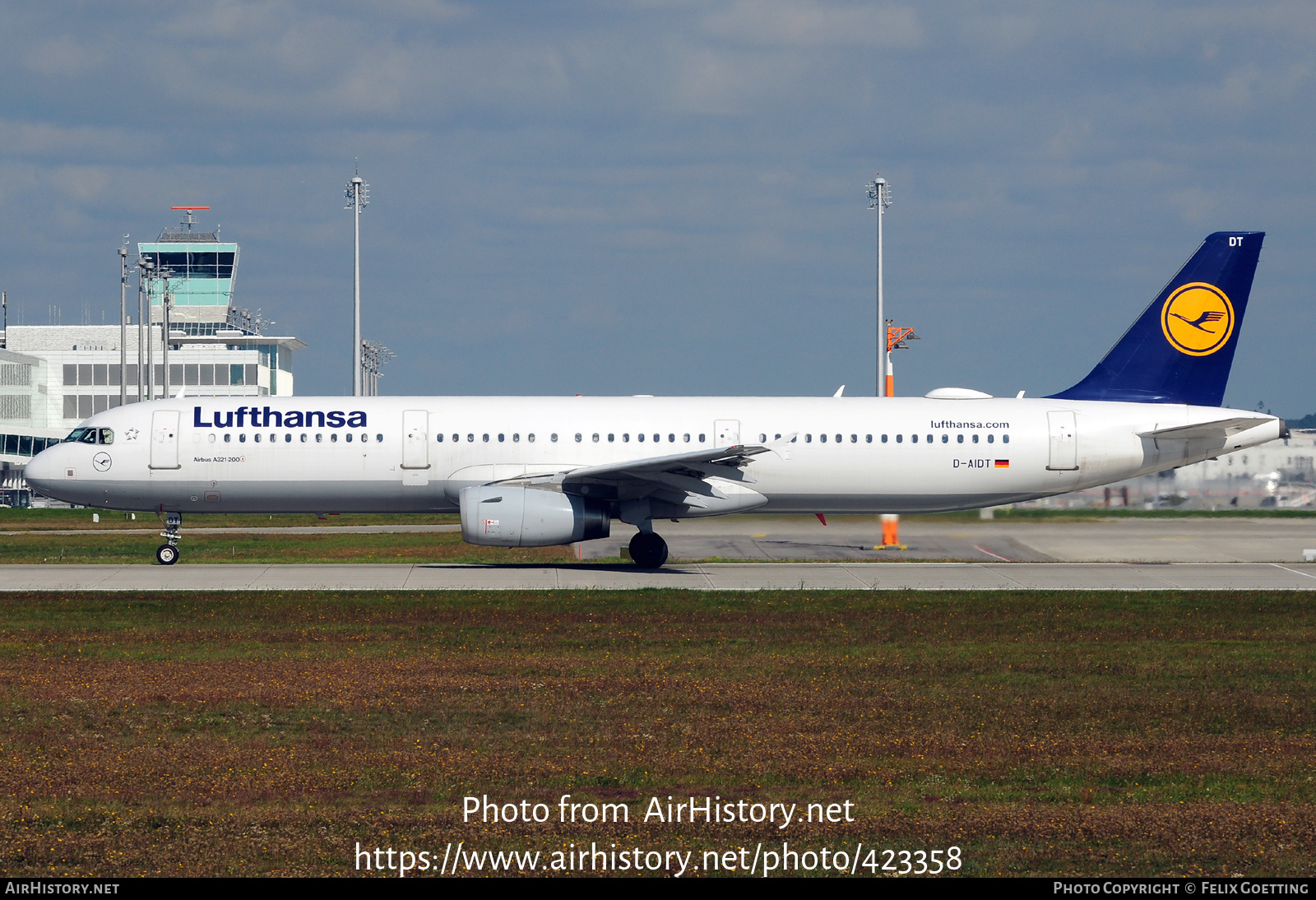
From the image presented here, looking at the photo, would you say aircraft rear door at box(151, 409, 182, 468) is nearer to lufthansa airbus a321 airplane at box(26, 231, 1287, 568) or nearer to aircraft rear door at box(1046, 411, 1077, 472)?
lufthansa airbus a321 airplane at box(26, 231, 1287, 568)

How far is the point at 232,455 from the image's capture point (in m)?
27.5

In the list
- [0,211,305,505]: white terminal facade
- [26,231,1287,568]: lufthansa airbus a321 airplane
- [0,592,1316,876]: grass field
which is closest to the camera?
[0,592,1316,876]: grass field

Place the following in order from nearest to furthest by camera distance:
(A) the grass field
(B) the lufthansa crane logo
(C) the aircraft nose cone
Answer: (A) the grass field, (C) the aircraft nose cone, (B) the lufthansa crane logo

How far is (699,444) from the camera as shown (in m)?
28.2

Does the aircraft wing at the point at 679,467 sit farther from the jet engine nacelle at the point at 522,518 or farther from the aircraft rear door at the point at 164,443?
the aircraft rear door at the point at 164,443

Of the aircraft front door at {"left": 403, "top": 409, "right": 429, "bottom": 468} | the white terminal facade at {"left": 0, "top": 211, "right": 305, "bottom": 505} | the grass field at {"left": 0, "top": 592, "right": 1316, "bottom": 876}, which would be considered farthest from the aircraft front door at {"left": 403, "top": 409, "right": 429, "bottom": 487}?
the white terminal facade at {"left": 0, "top": 211, "right": 305, "bottom": 505}

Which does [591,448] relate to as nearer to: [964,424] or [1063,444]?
[964,424]

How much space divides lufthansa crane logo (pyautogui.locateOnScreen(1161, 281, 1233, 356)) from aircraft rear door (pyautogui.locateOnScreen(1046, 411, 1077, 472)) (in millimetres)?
3150

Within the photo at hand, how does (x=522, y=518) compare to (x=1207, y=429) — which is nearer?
(x=522, y=518)

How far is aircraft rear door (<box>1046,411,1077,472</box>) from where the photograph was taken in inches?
1130

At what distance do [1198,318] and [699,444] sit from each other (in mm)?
11434

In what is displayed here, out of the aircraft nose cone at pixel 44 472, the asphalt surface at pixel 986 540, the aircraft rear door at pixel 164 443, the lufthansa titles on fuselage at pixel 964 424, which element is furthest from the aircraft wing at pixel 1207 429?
the aircraft nose cone at pixel 44 472

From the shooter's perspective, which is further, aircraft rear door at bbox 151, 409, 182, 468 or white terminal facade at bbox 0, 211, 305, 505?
white terminal facade at bbox 0, 211, 305, 505

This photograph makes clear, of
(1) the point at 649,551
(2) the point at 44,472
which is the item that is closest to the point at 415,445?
(1) the point at 649,551
